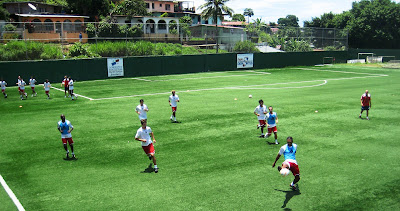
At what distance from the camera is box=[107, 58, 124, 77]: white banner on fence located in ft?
145

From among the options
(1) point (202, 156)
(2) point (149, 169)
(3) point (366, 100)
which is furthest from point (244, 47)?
(2) point (149, 169)

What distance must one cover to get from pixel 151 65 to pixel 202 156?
1334 inches

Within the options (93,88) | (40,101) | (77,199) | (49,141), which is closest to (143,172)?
(77,199)

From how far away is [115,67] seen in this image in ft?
146

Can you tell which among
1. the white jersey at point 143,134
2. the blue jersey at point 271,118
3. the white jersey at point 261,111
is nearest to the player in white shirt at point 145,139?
the white jersey at point 143,134

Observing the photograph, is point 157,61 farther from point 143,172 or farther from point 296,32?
point 143,172

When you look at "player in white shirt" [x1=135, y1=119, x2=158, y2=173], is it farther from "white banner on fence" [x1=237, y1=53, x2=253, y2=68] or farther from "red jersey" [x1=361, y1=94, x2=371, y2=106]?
"white banner on fence" [x1=237, y1=53, x2=253, y2=68]

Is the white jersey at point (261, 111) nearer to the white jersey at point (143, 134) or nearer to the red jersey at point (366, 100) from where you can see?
the white jersey at point (143, 134)

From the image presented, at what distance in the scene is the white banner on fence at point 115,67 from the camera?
145ft

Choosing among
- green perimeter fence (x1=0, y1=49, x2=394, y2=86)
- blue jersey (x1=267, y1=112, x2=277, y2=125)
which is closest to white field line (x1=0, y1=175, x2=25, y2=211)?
blue jersey (x1=267, y1=112, x2=277, y2=125)

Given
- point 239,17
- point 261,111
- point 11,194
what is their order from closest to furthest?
1. point 11,194
2. point 261,111
3. point 239,17

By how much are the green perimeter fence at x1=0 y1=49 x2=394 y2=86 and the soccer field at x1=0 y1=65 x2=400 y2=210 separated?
421 inches

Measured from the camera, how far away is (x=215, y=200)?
1112 centimetres

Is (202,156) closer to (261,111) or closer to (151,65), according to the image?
(261,111)
